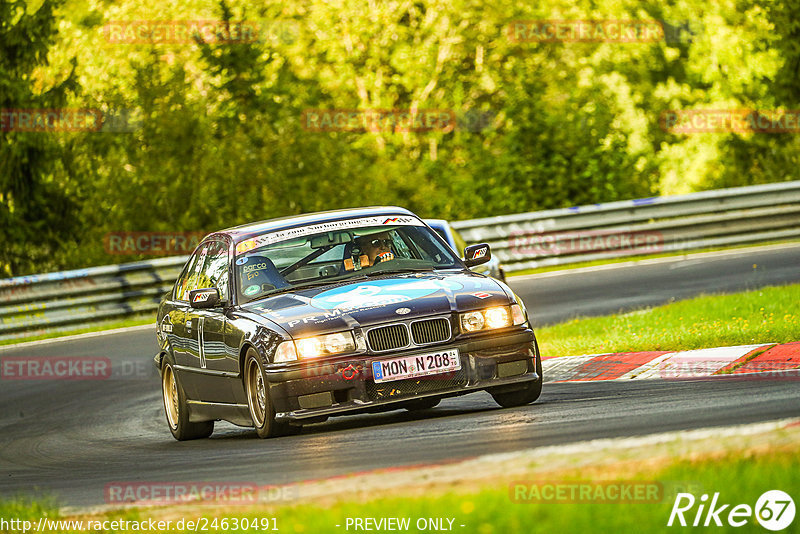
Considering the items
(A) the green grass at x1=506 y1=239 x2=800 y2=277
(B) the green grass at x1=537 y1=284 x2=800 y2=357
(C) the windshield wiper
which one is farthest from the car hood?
(A) the green grass at x1=506 y1=239 x2=800 y2=277

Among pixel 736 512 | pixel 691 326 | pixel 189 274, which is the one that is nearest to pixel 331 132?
pixel 691 326

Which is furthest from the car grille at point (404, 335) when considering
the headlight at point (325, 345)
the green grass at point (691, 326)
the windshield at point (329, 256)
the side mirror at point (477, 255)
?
the green grass at point (691, 326)

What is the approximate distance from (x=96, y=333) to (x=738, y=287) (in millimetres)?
8808

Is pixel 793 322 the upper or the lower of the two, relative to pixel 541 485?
lower

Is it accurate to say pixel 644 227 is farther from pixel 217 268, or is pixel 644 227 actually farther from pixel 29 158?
pixel 217 268

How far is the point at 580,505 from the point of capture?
518 centimetres

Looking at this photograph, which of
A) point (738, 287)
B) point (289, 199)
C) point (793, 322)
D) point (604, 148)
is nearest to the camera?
point (793, 322)

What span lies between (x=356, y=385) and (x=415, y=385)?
39 cm

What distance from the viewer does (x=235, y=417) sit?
996 cm

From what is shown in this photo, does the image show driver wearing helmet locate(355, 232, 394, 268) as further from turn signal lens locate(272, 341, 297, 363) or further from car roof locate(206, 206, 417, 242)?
turn signal lens locate(272, 341, 297, 363)

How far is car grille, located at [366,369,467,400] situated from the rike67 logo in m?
4.03

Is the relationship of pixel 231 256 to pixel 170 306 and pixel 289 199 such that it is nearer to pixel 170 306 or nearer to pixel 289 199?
pixel 170 306

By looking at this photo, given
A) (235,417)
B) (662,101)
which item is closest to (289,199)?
(235,417)

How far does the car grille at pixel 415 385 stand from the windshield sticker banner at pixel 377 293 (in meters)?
0.54
